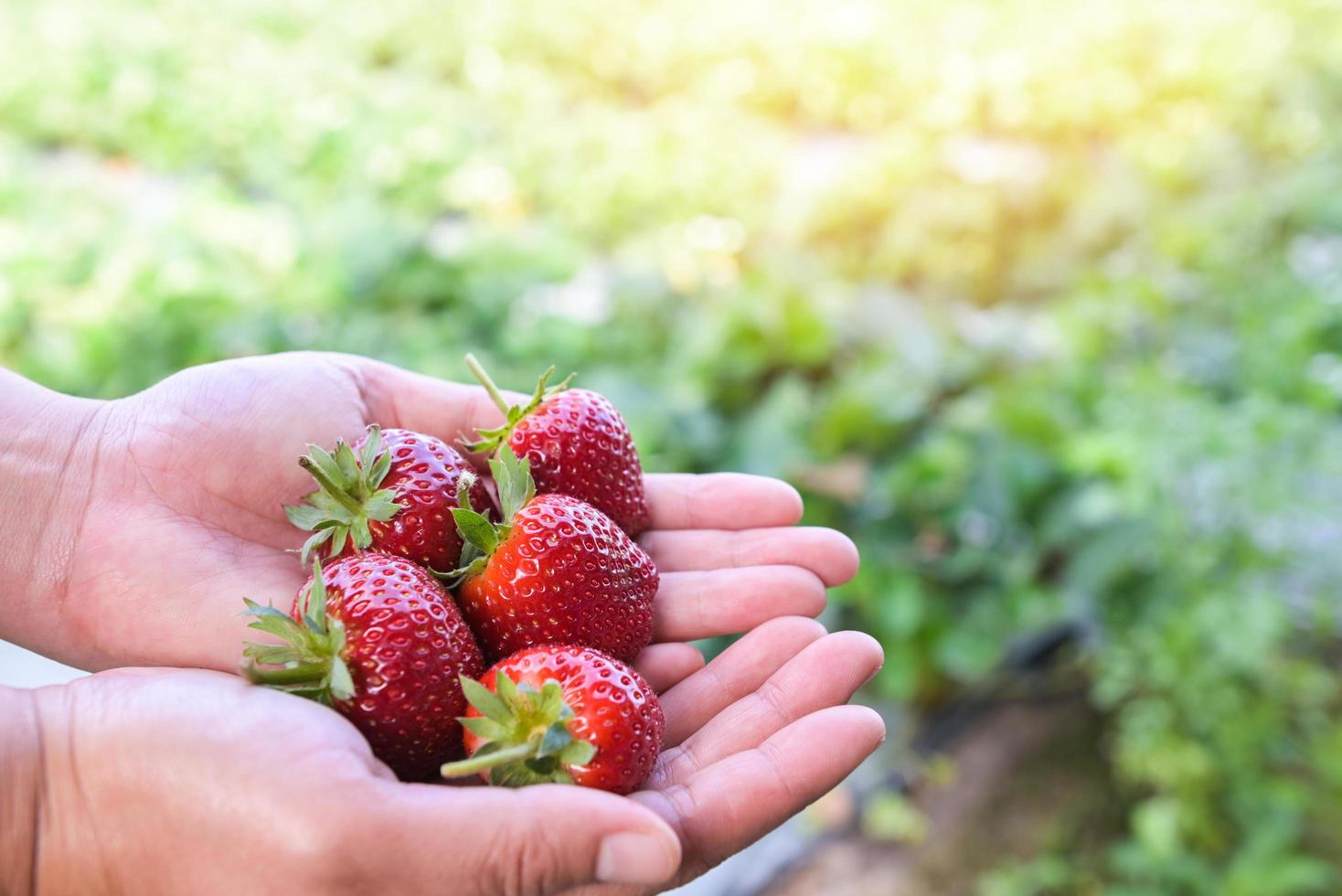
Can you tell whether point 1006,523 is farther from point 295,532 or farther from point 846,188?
point 846,188

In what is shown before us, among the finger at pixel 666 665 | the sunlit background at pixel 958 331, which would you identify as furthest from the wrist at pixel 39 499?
the sunlit background at pixel 958 331

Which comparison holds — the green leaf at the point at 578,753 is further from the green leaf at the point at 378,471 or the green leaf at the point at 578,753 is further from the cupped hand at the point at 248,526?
the green leaf at the point at 378,471

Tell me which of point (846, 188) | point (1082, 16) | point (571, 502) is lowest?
point (571, 502)

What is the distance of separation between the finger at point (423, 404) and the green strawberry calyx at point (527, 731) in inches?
28.0

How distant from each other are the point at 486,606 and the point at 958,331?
212cm

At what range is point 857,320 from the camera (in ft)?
10.2

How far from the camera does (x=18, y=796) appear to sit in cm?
109

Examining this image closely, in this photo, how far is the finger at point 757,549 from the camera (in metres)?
1.60

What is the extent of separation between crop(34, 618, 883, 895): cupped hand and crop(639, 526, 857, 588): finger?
14.4 inches

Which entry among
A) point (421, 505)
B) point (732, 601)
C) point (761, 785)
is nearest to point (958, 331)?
point (732, 601)

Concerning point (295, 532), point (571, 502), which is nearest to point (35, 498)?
point (295, 532)

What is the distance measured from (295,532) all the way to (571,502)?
1.59 feet

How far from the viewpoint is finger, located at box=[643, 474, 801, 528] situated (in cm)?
171

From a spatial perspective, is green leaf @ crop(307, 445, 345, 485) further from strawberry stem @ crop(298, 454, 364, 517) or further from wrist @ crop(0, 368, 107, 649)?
wrist @ crop(0, 368, 107, 649)
